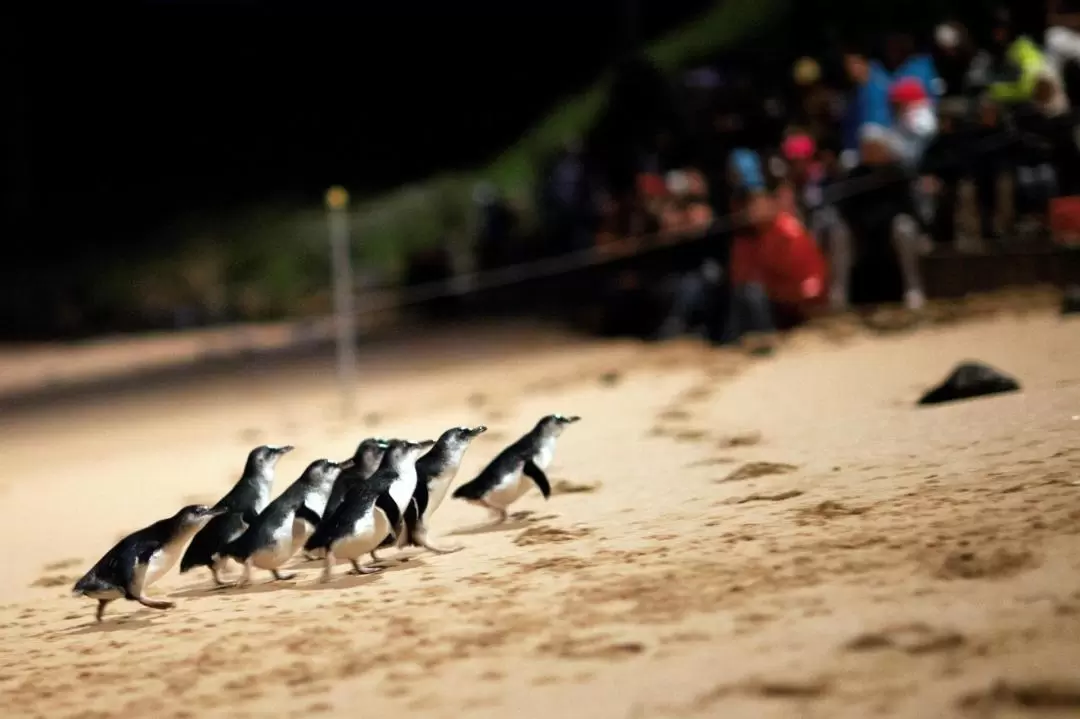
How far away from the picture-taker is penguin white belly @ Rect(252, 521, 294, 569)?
6184 millimetres

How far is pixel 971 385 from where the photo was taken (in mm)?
8164

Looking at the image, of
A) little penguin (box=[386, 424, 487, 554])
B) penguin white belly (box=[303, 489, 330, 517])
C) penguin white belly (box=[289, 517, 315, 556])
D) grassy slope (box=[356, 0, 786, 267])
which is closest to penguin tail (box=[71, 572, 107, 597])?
penguin white belly (box=[289, 517, 315, 556])

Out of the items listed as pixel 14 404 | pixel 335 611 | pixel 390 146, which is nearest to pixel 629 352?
pixel 14 404

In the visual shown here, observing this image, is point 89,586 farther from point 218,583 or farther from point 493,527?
point 493,527

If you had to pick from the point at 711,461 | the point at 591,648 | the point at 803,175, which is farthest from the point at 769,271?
the point at 591,648

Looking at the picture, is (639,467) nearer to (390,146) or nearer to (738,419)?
(738,419)

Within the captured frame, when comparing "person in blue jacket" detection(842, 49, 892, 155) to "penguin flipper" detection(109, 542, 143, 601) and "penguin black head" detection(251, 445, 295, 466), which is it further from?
"penguin flipper" detection(109, 542, 143, 601)

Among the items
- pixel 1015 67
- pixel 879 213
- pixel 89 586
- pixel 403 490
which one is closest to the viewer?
pixel 89 586

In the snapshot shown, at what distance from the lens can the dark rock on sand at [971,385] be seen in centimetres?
810

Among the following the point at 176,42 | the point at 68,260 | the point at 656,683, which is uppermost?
the point at 176,42

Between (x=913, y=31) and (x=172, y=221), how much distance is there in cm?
1575

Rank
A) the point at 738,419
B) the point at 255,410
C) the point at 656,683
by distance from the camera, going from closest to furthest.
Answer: the point at 656,683 → the point at 738,419 → the point at 255,410

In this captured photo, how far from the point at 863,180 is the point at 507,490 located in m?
6.78

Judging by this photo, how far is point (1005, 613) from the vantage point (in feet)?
14.3
